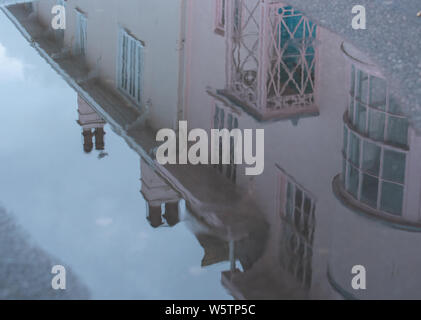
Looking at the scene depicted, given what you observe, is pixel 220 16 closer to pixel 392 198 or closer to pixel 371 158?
pixel 371 158

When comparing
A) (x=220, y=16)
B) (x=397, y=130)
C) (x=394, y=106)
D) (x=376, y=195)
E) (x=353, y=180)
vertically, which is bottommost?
(x=376, y=195)

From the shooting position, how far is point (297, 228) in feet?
22.7

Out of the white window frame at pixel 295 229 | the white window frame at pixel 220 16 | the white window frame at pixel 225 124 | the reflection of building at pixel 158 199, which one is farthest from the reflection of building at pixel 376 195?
the white window frame at pixel 220 16

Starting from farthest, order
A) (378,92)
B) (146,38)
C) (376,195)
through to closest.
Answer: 1. (146,38)
2. (378,92)
3. (376,195)

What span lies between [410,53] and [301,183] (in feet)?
11.5

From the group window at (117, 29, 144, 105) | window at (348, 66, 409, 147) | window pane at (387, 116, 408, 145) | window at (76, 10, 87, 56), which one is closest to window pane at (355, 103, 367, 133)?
window at (348, 66, 409, 147)

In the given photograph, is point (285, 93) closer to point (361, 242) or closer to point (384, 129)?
point (384, 129)

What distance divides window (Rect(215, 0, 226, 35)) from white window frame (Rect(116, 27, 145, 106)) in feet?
3.52

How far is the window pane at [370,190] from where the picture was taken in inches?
303

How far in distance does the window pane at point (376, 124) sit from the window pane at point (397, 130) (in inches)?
2.5

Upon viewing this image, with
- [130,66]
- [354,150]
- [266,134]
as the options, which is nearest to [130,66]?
→ [130,66]

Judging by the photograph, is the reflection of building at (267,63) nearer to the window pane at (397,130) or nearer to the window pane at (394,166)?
the window pane at (397,130)

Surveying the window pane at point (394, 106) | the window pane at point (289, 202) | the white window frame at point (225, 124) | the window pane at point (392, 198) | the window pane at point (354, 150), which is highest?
the window pane at point (394, 106)

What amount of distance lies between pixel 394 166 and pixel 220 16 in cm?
595
